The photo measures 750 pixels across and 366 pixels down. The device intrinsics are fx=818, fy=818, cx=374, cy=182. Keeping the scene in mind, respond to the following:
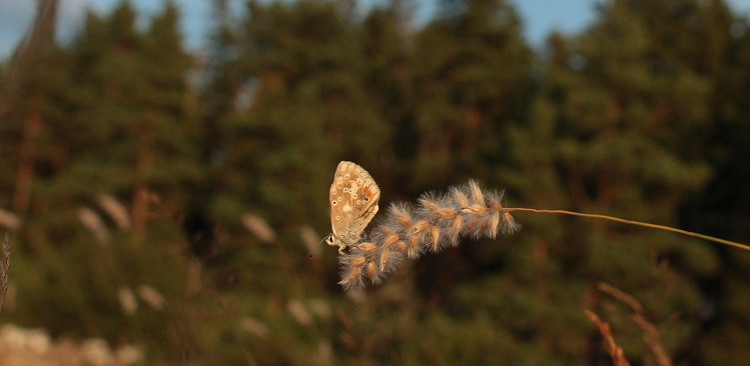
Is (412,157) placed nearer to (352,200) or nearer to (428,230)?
(352,200)

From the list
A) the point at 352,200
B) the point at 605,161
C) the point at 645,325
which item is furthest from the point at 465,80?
the point at 352,200

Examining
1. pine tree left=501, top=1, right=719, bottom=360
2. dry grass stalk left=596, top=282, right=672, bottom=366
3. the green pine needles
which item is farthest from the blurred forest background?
the green pine needles

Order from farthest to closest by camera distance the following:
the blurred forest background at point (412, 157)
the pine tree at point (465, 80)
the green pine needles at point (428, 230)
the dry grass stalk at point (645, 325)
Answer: the pine tree at point (465, 80), the blurred forest background at point (412, 157), the dry grass stalk at point (645, 325), the green pine needles at point (428, 230)

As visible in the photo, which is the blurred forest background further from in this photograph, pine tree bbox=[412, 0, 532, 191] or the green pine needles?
the green pine needles

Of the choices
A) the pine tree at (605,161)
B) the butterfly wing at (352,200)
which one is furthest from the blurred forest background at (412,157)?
the butterfly wing at (352,200)

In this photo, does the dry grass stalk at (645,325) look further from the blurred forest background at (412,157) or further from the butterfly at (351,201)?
the blurred forest background at (412,157)

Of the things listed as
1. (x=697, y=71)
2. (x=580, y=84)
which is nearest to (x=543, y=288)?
(x=580, y=84)
